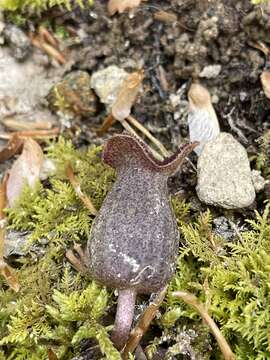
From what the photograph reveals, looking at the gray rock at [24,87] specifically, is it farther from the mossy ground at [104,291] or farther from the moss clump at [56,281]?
the mossy ground at [104,291]

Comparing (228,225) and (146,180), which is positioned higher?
(146,180)

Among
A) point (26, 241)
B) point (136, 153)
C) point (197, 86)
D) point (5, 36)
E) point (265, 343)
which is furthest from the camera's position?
point (5, 36)

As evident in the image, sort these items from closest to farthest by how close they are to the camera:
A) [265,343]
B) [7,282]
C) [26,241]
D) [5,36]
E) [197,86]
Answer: [265,343] → [7,282] → [26,241] → [197,86] → [5,36]

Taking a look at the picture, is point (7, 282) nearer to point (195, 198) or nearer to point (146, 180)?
point (146, 180)

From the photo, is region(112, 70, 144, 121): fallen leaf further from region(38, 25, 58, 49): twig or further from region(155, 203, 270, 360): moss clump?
region(155, 203, 270, 360): moss clump

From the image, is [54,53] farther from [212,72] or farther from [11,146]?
[212,72]

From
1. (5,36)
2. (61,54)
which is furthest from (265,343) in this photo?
(5,36)

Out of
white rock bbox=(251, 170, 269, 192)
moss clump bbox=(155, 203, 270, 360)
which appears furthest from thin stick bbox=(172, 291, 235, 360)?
white rock bbox=(251, 170, 269, 192)
